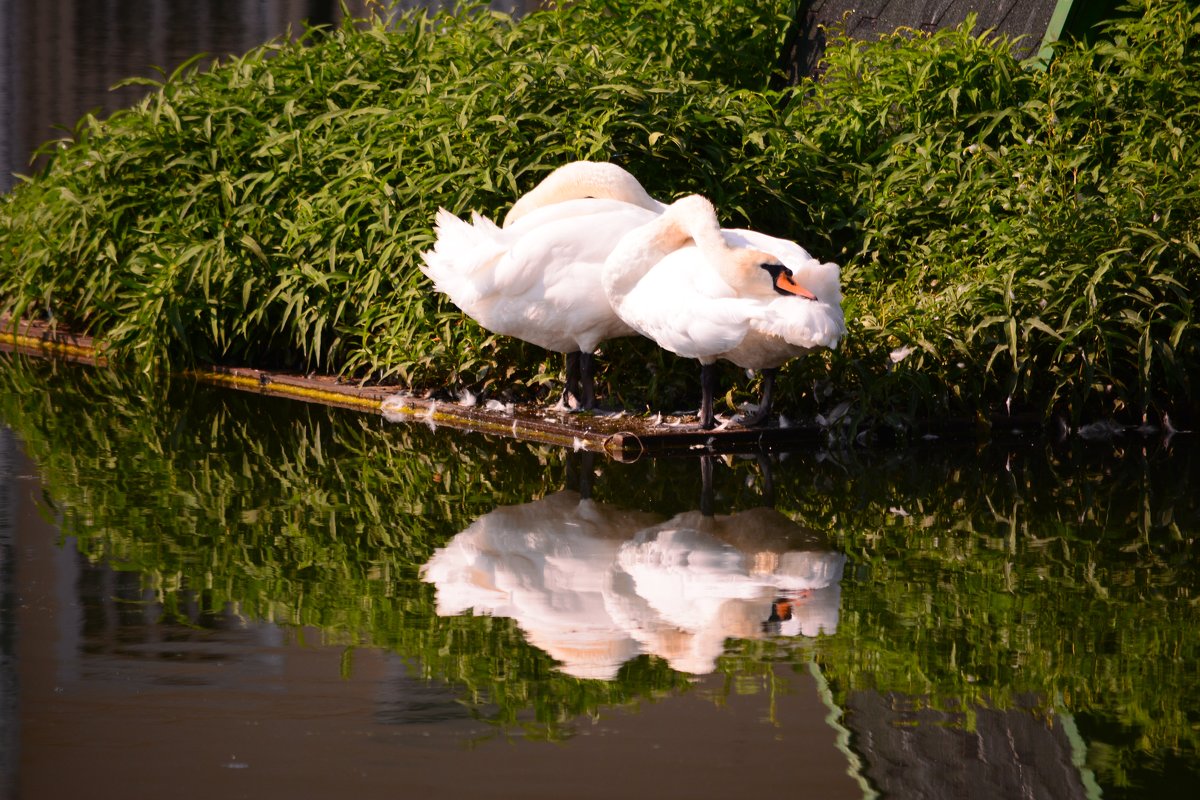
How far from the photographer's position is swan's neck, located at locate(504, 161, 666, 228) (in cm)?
965

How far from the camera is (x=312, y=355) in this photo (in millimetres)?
11516

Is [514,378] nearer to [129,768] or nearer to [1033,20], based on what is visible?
[1033,20]

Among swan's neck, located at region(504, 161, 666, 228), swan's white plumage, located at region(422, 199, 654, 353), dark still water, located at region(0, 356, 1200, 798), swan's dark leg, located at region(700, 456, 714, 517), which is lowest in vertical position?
dark still water, located at region(0, 356, 1200, 798)

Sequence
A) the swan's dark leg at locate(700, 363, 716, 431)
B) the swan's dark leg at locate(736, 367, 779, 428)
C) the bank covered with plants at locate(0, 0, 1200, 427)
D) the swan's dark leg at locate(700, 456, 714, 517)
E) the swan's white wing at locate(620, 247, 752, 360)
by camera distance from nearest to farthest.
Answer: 1. the swan's dark leg at locate(700, 456, 714, 517)
2. the swan's white wing at locate(620, 247, 752, 360)
3. the swan's dark leg at locate(700, 363, 716, 431)
4. the swan's dark leg at locate(736, 367, 779, 428)
5. the bank covered with plants at locate(0, 0, 1200, 427)

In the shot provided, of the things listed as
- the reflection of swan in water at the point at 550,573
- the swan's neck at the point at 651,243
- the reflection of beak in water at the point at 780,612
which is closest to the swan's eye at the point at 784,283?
the swan's neck at the point at 651,243

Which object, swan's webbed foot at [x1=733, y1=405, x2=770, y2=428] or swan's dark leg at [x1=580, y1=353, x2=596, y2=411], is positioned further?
swan's dark leg at [x1=580, y1=353, x2=596, y2=411]

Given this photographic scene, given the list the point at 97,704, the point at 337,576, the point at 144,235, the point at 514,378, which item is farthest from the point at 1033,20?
the point at 97,704

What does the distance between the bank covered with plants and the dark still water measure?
78cm

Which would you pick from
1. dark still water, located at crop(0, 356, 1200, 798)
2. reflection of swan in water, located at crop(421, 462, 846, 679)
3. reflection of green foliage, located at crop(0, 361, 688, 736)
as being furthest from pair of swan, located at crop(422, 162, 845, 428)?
reflection of swan in water, located at crop(421, 462, 846, 679)

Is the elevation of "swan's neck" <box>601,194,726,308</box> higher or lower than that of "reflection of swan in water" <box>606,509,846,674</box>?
higher

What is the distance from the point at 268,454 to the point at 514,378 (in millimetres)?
1728

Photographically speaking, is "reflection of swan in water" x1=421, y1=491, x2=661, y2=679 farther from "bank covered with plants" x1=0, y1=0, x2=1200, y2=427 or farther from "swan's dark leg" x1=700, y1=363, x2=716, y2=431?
"bank covered with plants" x1=0, y1=0, x2=1200, y2=427

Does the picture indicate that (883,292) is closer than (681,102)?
Yes

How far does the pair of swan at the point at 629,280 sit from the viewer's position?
8.38 m
